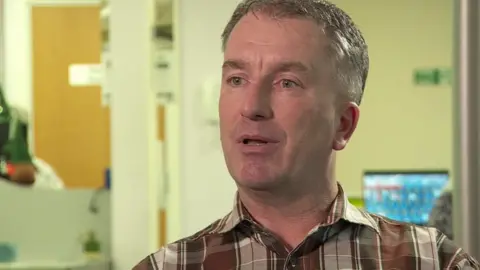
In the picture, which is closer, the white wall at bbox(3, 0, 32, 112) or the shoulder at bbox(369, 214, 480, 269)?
the shoulder at bbox(369, 214, 480, 269)

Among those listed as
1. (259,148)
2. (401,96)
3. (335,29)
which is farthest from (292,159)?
(401,96)

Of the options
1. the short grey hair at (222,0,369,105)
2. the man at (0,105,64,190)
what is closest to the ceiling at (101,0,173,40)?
the man at (0,105,64,190)

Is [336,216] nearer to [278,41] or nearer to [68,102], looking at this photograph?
[278,41]

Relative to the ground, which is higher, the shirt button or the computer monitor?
the shirt button

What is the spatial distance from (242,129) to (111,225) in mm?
1554

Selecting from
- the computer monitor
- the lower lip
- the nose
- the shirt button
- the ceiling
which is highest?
the ceiling

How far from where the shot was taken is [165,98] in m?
2.41

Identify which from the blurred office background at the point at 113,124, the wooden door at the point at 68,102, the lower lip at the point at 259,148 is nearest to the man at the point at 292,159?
the lower lip at the point at 259,148

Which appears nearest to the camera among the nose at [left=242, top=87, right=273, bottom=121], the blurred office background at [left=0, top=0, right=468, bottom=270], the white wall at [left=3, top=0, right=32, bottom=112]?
the nose at [left=242, top=87, right=273, bottom=121]

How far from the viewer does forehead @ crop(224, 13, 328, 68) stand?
856 mm

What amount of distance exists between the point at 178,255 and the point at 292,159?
7.3 inches

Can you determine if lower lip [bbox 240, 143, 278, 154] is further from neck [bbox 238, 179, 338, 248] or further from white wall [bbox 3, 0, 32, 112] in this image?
white wall [bbox 3, 0, 32, 112]

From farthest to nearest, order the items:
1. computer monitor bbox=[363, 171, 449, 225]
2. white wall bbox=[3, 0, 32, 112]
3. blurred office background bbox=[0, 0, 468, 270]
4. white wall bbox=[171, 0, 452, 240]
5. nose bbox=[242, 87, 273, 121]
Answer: white wall bbox=[171, 0, 452, 240] → computer monitor bbox=[363, 171, 449, 225] → white wall bbox=[3, 0, 32, 112] → blurred office background bbox=[0, 0, 468, 270] → nose bbox=[242, 87, 273, 121]

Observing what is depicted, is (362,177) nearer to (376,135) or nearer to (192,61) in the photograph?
(376,135)
